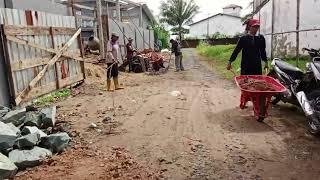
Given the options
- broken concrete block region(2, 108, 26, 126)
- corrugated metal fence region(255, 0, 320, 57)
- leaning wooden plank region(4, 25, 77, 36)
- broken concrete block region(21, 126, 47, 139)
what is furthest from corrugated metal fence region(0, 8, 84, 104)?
corrugated metal fence region(255, 0, 320, 57)

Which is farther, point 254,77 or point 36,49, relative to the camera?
point 36,49

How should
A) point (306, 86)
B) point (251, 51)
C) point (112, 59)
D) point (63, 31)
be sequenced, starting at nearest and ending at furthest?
point (306, 86)
point (251, 51)
point (63, 31)
point (112, 59)

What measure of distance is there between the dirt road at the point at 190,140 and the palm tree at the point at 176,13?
→ 56511 millimetres

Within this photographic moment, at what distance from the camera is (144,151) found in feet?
19.0

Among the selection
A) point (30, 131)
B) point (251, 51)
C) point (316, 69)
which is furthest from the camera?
point (251, 51)

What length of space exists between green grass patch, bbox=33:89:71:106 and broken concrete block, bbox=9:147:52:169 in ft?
12.9

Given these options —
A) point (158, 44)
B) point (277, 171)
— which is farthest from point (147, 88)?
point (158, 44)

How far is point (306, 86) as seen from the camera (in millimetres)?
7344

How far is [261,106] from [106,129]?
290 cm

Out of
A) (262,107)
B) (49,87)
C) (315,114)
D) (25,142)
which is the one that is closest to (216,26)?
(49,87)

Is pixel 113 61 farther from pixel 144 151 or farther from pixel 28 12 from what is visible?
pixel 144 151

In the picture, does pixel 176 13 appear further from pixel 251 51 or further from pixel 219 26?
pixel 251 51

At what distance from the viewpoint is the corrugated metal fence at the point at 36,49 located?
8539 mm

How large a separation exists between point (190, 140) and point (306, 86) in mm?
2696
